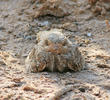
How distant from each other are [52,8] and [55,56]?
6.73 feet

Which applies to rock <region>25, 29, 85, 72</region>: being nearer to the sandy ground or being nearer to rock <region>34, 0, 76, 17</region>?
the sandy ground

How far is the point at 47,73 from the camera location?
324cm

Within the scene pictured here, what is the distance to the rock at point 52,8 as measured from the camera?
16.6 feet

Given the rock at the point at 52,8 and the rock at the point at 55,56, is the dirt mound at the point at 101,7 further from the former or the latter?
the rock at the point at 55,56

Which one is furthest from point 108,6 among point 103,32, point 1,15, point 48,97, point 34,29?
point 48,97

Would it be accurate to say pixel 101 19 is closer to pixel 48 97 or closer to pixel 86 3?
pixel 86 3

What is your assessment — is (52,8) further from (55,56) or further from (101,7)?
(55,56)

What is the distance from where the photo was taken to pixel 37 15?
201 inches

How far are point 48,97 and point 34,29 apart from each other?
7.93ft

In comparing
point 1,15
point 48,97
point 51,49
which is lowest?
point 48,97

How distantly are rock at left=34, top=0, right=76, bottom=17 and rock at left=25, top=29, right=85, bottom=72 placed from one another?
1.85 m

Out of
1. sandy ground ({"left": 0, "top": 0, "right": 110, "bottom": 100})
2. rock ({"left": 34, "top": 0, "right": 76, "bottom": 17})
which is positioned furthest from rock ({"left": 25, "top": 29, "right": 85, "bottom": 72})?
rock ({"left": 34, "top": 0, "right": 76, "bottom": 17})

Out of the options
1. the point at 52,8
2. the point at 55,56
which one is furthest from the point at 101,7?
the point at 55,56

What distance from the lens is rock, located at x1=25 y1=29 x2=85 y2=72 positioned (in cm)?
319
